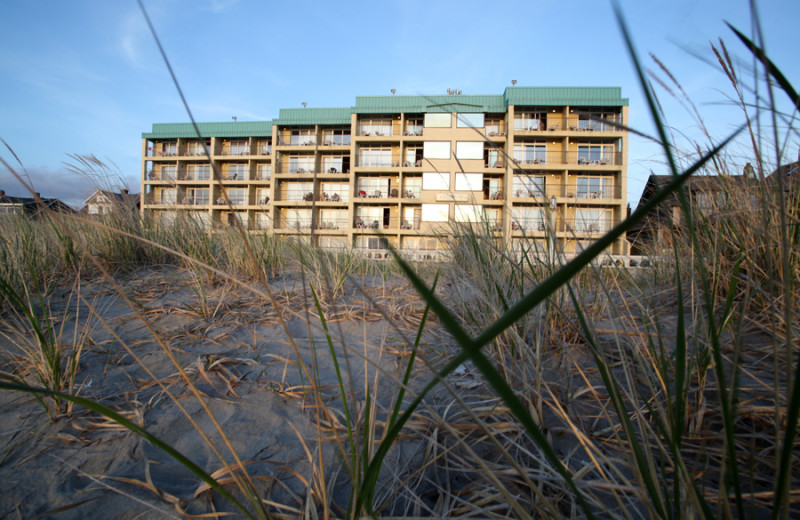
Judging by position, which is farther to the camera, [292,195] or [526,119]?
[292,195]

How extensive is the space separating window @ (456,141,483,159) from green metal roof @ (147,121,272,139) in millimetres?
12947

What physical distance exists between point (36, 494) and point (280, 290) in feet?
5.43

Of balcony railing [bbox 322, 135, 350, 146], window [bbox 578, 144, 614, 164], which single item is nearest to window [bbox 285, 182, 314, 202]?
balcony railing [bbox 322, 135, 350, 146]

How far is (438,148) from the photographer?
2180 cm

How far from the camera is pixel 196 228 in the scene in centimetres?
303

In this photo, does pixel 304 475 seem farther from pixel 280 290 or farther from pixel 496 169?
pixel 496 169

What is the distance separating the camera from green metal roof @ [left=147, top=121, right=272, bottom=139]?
24656mm

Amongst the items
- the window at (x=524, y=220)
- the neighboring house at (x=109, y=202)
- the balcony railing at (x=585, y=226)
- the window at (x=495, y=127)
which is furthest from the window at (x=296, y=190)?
the window at (x=524, y=220)

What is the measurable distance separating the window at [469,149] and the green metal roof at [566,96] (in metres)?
2.98

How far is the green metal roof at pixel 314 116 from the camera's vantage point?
2328 centimetres

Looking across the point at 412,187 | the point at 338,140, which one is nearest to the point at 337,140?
the point at 338,140

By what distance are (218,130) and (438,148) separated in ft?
50.4

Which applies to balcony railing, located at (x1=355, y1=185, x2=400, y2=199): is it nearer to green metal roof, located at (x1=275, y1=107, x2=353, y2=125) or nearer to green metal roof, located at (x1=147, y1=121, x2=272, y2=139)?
green metal roof, located at (x1=275, y1=107, x2=353, y2=125)

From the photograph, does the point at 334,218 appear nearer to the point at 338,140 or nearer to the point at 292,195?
the point at 292,195
